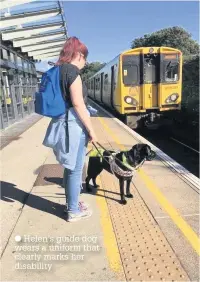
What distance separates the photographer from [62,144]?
3.56 meters

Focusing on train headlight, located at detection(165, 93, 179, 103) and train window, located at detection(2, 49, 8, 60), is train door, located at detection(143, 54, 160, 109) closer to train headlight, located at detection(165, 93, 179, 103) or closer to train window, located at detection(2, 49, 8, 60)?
train headlight, located at detection(165, 93, 179, 103)

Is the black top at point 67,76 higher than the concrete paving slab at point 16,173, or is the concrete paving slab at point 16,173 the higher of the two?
the black top at point 67,76

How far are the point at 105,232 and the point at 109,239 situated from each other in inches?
6.2

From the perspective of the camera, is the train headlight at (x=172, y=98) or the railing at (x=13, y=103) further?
the train headlight at (x=172, y=98)

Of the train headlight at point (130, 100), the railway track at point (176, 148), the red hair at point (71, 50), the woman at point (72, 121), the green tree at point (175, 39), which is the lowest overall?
the railway track at point (176, 148)

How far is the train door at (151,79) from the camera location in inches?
511

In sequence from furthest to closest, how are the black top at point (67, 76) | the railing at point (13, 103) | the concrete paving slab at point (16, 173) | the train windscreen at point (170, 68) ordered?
the train windscreen at point (170, 68) → the railing at point (13, 103) → the concrete paving slab at point (16, 173) → the black top at point (67, 76)

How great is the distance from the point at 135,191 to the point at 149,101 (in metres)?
8.73

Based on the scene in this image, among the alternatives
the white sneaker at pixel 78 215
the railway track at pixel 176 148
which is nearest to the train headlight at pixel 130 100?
the railway track at pixel 176 148

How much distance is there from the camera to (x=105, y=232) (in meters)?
3.63

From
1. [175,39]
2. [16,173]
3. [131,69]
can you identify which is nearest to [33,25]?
[131,69]

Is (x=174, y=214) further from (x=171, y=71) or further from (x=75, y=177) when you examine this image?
(x=171, y=71)

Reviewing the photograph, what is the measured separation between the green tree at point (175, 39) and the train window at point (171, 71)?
44879mm

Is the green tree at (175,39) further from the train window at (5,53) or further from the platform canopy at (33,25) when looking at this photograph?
the train window at (5,53)
